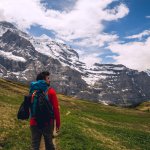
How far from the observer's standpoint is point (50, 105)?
52.3 ft

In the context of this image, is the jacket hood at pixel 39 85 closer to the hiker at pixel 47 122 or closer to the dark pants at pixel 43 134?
the hiker at pixel 47 122

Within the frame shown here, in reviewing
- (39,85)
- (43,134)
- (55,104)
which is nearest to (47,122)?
(43,134)

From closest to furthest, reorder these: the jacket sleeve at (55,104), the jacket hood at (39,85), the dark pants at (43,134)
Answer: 1. the jacket sleeve at (55,104)
2. the dark pants at (43,134)
3. the jacket hood at (39,85)

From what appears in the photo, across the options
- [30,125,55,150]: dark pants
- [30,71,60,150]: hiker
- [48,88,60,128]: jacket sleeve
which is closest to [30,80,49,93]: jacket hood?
[30,71,60,150]: hiker

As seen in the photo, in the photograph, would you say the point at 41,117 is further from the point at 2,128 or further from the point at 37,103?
the point at 2,128

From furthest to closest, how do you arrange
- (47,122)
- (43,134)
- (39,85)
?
(39,85) → (43,134) → (47,122)

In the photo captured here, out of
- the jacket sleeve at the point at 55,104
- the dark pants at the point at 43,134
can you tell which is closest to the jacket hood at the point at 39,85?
the jacket sleeve at the point at 55,104

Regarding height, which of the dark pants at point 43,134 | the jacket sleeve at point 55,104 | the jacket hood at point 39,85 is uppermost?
the jacket hood at point 39,85

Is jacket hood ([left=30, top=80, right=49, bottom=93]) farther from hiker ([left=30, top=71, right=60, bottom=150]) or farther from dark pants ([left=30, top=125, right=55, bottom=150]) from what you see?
dark pants ([left=30, top=125, right=55, bottom=150])

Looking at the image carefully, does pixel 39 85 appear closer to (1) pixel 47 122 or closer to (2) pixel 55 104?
(2) pixel 55 104

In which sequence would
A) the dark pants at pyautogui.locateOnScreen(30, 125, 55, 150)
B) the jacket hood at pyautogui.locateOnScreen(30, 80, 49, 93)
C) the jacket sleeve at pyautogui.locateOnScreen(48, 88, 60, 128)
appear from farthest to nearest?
1. the jacket hood at pyautogui.locateOnScreen(30, 80, 49, 93)
2. the dark pants at pyautogui.locateOnScreen(30, 125, 55, 150)
3. the jacket sleeve at pyautogui.locateOnScreen(48, 88, 60, 128)

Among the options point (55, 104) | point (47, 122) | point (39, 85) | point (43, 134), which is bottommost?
point (43, 134)

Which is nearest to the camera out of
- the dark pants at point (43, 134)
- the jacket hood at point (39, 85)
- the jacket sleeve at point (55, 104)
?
the jacket sleeve at point (55, 104)

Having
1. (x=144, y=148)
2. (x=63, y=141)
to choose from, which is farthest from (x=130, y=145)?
(x=63, y=141)
